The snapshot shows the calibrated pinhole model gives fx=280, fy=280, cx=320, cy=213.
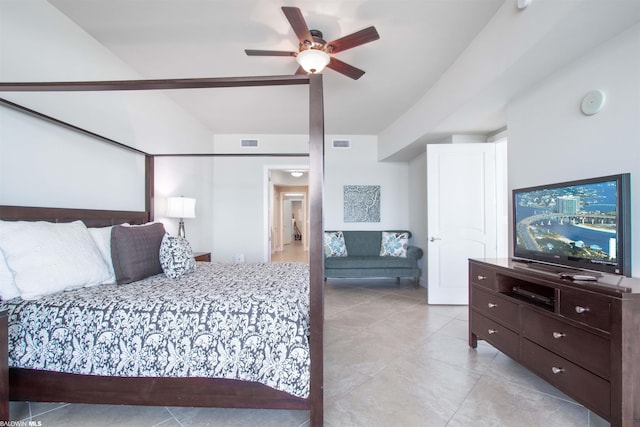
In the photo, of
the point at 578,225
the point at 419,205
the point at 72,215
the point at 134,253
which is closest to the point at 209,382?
the point at 134,253

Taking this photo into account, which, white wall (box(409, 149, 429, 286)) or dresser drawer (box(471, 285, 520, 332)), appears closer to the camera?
dresser drawer (box(471, 285, 520, 332))

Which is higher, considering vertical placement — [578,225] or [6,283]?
[578,225]

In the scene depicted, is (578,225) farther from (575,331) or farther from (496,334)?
(496,334)

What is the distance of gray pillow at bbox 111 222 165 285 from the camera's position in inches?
79.0

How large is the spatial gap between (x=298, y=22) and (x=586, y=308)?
7.99 feet

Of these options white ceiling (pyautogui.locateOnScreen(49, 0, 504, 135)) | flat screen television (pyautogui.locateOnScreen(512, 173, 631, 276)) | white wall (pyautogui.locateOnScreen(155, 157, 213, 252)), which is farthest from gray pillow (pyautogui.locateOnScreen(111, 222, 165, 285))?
flat screen television (pyautogui.locateOnScreen(512, 173, 631, 276))

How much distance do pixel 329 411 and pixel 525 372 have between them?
150 cm

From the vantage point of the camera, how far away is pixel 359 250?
5016 mm

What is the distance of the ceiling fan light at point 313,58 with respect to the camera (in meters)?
2.21

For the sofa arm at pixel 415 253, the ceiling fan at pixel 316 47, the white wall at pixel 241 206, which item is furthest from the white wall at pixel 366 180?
the ceiling fan at pixel 316 47

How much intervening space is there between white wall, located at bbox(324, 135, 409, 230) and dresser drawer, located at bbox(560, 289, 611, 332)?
371 centimetres

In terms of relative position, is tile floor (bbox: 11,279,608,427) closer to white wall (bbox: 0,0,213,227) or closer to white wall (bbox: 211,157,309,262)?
white wall (bbox: 0,0,213,227)

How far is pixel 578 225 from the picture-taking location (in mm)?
1786

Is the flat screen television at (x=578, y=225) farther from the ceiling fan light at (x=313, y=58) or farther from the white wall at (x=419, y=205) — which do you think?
the white wall at (x=419, y=205)
